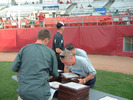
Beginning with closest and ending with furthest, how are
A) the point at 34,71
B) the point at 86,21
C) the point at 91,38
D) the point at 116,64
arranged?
the point at 34,71 → the point at 116,64 → the point at 91,38 → the point at 86,21

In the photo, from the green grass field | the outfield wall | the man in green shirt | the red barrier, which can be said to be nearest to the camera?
the man in green shirt

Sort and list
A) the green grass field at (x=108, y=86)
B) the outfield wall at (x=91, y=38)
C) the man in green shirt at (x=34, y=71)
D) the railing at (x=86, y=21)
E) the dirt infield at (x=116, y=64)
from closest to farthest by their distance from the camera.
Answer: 1. the man in green shirt at (x=34, y=71)
2. the green grass field at (x=108, y=86)
3. the dirt infield at (x=116, y=64)
4. the outfield wall at (x=91, y=38)
5. the railing at (x=86, y=21)

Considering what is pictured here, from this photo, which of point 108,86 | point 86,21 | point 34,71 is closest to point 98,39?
point 86,21

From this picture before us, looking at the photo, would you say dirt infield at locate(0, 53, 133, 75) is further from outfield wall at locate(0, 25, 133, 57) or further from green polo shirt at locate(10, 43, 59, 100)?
green polo shirt at locate(10, 43, 59, 100)

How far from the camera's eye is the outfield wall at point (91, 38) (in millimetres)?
11516

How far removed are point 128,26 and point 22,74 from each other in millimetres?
10217

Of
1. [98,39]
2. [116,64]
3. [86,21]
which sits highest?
Answer: [86,21]

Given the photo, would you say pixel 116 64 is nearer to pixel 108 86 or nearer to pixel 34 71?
pixel 108 86

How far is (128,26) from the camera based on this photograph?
1109 cm

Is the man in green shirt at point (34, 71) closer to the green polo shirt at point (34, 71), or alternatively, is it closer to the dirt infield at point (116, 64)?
the green polo shirt at point (34, 71)

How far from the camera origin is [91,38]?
1272cm

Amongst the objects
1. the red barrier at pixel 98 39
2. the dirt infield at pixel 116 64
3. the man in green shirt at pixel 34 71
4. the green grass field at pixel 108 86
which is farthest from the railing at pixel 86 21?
the man in green shirt at pixel 34 71

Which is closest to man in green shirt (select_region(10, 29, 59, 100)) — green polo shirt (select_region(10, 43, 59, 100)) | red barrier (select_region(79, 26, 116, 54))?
green polo shirt (select_region(10, 43, 59, 100))

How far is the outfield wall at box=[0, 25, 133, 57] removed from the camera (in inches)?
453
